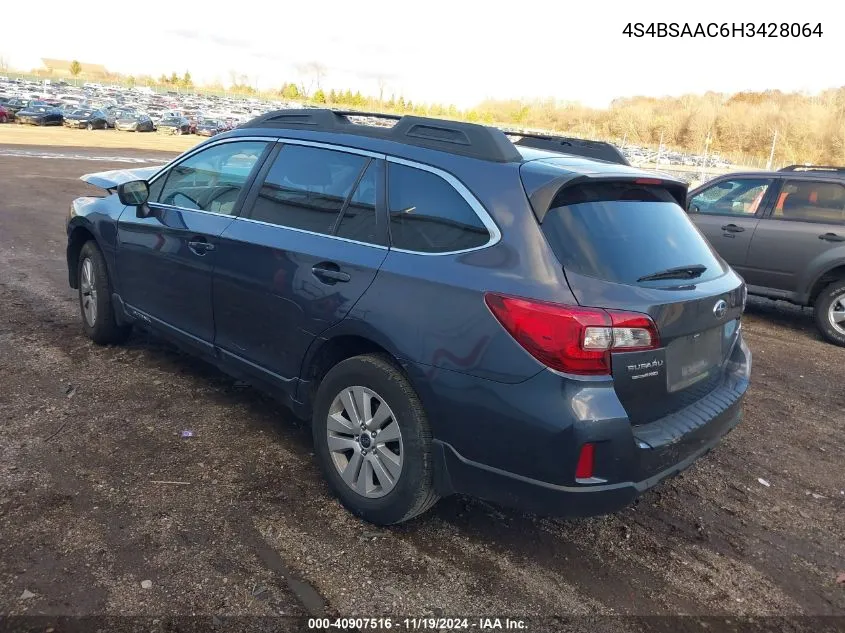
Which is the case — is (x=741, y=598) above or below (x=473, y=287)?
below

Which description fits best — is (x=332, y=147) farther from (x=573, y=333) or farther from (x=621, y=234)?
(x=573, y=333)

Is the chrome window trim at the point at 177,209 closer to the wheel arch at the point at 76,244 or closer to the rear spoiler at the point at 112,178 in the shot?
the rear spoiler at the point at 112,178

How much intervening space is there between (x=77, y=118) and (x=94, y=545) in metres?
51.9

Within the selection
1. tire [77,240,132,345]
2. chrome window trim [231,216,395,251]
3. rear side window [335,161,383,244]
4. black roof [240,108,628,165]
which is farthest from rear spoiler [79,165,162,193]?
rear side window [335,161,383,244]

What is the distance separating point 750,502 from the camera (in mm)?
3744

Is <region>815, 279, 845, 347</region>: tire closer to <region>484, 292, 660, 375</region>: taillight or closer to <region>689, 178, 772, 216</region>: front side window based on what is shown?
<region>689, 178, 772, 216</region>: front side window

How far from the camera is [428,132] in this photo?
329 centimetres

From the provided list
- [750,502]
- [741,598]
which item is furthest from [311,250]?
[750,502]

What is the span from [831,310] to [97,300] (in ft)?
23.6

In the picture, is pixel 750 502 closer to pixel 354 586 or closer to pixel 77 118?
pixel 354 586

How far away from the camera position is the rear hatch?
8.72 feet

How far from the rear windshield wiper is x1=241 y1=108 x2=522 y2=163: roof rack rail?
0.78 metres

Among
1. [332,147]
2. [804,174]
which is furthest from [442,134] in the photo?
[804,174]

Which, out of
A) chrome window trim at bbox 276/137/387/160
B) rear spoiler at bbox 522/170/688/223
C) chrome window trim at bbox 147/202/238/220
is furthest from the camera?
chrome window trim at bbox 147/202/238/220
